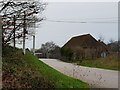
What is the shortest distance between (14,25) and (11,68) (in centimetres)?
332

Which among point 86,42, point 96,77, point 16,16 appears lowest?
point 86,42

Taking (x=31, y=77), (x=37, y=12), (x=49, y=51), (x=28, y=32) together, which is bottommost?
(x=49, y=51)

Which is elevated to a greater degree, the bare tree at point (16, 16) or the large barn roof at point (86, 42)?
the bare tree at point (16, 16)

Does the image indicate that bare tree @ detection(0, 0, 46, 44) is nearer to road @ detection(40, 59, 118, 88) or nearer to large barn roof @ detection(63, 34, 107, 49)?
road @ detection(40, 59, 118, 88)

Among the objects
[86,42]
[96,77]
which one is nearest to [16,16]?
[96,77]

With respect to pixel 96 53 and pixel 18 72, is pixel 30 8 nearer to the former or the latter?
pixel 18 72

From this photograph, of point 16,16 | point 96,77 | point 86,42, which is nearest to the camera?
point 16,16

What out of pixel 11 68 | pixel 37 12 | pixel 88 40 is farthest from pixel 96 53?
pixel 11 68

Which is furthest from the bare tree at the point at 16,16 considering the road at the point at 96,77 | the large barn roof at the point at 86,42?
the large barn roof at the point at 86,42

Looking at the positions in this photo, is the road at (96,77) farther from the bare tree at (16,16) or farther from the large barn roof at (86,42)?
the large barn roof at (86,42)

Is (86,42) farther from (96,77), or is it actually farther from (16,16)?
(16,16)

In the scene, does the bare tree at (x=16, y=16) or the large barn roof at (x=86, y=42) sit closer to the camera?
the bare tree at (x=16, y=16)

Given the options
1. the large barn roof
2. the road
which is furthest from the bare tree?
the large barn roof

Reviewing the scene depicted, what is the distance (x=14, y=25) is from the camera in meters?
13.2
